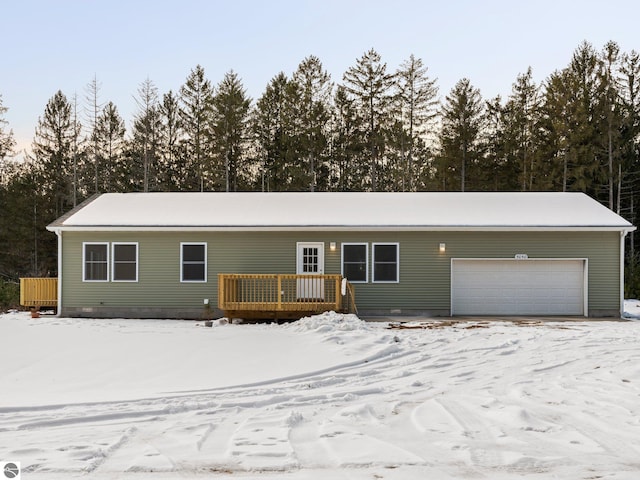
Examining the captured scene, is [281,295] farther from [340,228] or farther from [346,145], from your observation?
[346,145]

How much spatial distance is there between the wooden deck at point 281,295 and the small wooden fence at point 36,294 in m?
5.57

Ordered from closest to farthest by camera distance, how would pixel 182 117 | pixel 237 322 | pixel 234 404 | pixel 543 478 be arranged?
pixel 543 478 → pixel 234 404 → pixel 237 322 → pixel 182 117

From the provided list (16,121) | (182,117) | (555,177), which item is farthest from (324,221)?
(16,121)

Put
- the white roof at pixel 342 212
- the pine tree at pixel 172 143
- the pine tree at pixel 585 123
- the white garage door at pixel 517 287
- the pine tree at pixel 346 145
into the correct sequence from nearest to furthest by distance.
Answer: the white roof at pixel 342 212 → the white garage door at pixel 517 287 → the pine tree at pixel 585 123 → the pine tree at pixel 346 145 → the pine tree at pixel 172 143

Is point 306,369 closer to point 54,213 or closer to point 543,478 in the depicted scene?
point 543,478

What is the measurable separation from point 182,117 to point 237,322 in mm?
18806

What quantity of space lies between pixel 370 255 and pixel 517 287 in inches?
161

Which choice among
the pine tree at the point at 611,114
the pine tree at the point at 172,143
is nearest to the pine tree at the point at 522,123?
the pine tree at the point at 611,114

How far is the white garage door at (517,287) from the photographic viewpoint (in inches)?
591

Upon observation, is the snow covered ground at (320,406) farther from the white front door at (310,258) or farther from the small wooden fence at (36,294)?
the small wooden fence at (36,294)

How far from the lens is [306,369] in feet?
25.1

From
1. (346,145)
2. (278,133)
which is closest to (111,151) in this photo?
(278,133)

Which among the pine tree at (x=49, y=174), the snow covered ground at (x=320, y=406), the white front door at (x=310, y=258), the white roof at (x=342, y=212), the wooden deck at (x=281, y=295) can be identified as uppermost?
the pine tree at (x=49, y=174)

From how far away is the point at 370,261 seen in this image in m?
15.0
